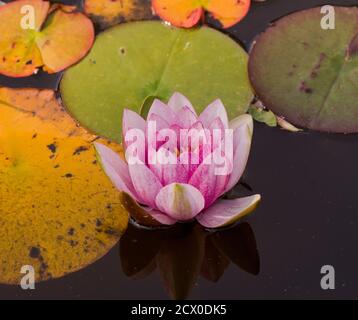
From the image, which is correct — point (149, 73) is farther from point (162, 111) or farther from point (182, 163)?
point (182, 163)

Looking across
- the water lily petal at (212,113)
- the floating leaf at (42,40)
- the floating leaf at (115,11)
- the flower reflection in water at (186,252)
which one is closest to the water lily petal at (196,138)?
A: the water lily petal at (212,113)

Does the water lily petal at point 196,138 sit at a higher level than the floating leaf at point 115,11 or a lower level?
lower

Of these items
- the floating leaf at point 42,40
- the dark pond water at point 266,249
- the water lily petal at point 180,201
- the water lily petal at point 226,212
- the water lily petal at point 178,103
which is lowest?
the dark pond water at point 266,249

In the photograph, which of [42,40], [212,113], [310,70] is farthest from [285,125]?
[42,40]

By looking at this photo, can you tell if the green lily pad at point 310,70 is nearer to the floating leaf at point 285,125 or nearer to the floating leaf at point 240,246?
the floating leaf at point 285,125

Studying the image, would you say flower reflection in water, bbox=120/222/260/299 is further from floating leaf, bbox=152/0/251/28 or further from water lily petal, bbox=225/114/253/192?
floating leaf, bbox=152/0/251/28

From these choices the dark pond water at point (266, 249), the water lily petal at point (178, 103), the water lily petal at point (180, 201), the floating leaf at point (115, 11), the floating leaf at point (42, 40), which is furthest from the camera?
the floating leaf at point (115, 11)
